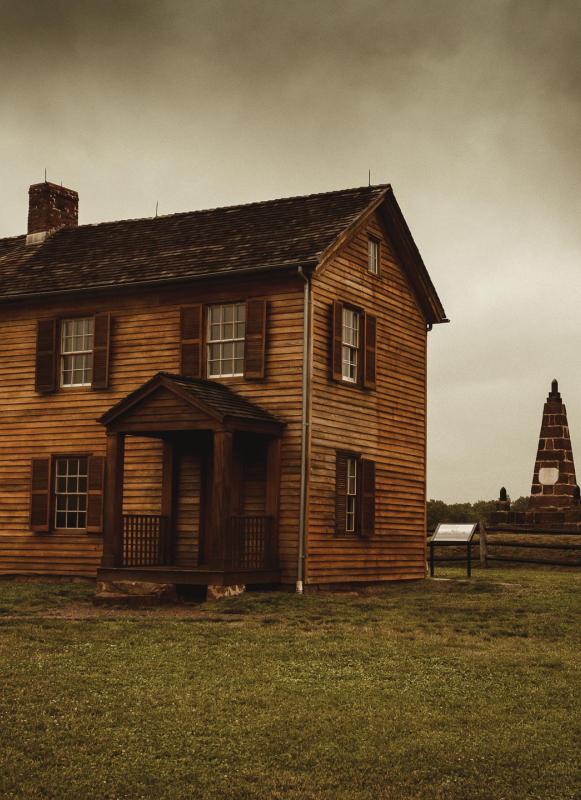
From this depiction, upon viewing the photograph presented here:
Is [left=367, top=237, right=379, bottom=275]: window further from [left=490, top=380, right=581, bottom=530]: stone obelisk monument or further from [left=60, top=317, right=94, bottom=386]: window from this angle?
[left=490, top=380, right=581, bottom=530]: stone obelisk monument

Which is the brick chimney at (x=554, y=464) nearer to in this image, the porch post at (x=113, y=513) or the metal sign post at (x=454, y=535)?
the metal sign post at (x=454, y=535)

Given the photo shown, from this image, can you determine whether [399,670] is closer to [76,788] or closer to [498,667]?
[498,667]

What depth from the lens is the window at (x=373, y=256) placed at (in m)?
24.3

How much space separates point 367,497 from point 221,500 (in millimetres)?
4682

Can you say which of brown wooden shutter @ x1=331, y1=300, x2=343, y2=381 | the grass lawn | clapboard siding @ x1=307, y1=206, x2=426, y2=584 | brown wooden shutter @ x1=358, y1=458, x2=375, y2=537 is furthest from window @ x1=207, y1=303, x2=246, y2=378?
the grass lawn

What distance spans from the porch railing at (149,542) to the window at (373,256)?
7.09 meters

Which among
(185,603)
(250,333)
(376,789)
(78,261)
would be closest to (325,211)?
(250,333)

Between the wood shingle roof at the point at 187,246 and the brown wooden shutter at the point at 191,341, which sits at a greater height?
the wood shingle roof at the point at 187,246

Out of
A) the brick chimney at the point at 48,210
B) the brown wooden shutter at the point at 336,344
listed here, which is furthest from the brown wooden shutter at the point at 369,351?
the brick chimney at the point at 48,210

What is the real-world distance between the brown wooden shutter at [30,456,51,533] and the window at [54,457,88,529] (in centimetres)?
23

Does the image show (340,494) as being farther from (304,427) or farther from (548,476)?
(548,476)

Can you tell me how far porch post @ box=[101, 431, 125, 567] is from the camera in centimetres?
2061

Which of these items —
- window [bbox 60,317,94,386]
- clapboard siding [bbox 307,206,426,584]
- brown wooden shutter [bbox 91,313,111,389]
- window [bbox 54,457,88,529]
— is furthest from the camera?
window [bbox 60,317,94,386]

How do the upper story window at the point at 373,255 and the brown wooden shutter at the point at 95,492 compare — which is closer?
the brown wooden shutter at the point at 95,492
